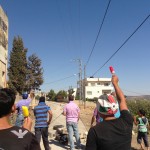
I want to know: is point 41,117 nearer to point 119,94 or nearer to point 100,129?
point 119,94

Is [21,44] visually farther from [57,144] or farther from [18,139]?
[18,139]

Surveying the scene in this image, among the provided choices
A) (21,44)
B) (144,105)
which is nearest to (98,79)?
(21,44)

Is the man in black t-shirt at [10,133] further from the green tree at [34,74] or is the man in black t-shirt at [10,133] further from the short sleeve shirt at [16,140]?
the green tree at [34,74]

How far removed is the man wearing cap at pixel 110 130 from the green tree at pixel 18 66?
5527 cm

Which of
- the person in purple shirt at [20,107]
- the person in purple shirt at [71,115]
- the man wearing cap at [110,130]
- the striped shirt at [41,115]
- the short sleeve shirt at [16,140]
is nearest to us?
the short sleeve shirt at [16,140]

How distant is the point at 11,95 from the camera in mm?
3094

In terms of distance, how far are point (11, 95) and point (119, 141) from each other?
45.7 inches

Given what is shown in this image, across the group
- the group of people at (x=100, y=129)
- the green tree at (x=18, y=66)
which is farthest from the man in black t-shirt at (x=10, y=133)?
the green tree at (x=18, y=66)

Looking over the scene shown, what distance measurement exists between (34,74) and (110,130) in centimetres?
7163

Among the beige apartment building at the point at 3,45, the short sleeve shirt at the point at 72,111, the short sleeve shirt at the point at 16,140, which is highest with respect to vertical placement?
the beige apartment building at the point at 3,45

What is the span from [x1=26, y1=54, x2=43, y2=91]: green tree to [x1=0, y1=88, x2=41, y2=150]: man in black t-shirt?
65345 millimetres

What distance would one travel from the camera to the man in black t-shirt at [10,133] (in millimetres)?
2846

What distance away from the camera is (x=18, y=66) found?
61906mm

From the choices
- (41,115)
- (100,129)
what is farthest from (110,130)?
(41,115)
